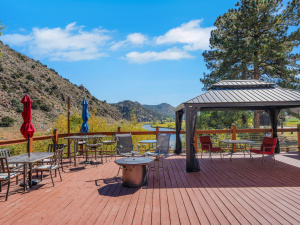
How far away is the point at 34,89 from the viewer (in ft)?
112

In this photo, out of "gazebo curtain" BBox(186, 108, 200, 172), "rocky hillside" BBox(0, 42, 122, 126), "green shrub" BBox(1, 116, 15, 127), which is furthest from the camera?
"rocky hillside" BBox(0, 42, 122, 126)

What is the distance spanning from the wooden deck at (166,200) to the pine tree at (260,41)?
11.9 meters

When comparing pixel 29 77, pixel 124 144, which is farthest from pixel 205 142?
pixel 29 77

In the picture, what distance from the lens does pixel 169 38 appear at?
14.9m

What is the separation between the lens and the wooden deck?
309 cm

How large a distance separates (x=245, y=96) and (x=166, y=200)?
4264mm

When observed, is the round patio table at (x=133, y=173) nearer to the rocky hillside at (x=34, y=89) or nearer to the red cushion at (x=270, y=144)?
the red cushion at (x=270, y=144)

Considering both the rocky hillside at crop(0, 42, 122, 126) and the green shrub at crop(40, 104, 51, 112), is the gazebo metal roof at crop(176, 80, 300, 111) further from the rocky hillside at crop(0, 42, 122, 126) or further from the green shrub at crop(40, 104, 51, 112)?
the green shrub at crop(40, 104, 51, 112)

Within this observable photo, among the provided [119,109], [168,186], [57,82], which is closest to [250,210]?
[168,186]

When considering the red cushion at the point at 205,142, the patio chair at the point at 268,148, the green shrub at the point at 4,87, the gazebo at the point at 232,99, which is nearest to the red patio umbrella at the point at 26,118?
the gazebo at the point at 232,99

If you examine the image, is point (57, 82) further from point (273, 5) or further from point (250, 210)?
point (250, 210)

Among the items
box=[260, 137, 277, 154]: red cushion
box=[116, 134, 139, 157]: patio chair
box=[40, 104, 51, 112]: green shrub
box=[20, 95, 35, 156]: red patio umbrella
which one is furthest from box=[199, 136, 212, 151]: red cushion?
box=[40, 104, 51, 112]: green shrub

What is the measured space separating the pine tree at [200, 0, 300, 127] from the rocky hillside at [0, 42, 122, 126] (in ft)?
66.6

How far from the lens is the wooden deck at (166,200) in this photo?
10.1 ft
